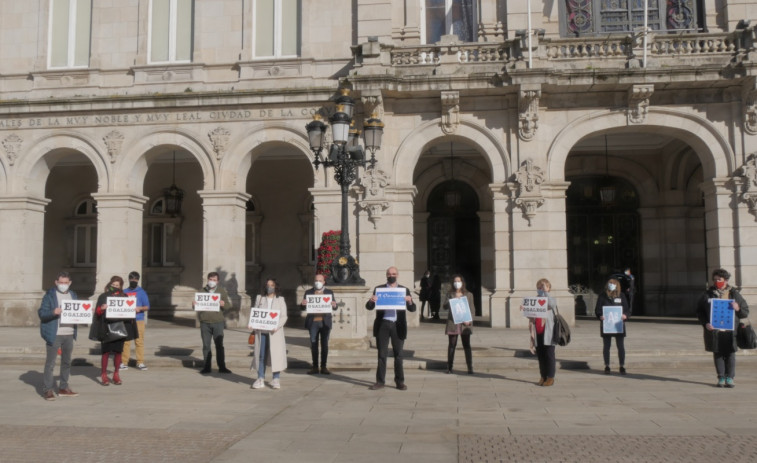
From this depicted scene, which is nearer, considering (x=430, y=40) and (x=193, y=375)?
(x=193, y=375)

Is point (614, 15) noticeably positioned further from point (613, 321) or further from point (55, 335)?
point (55, 335)

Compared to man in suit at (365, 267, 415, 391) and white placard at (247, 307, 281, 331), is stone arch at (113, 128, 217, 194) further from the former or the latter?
man in suit at (365, 267, 415, 391)

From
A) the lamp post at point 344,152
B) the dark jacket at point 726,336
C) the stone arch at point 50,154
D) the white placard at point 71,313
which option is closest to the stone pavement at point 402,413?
the dark jacket at point 726,336

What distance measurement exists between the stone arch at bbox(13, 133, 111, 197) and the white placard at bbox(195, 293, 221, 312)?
1033 centimetres

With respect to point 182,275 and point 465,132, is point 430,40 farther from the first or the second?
point 182,275

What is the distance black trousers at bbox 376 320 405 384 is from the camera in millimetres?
10539

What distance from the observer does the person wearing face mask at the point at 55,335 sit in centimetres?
980

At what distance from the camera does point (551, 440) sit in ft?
23.6

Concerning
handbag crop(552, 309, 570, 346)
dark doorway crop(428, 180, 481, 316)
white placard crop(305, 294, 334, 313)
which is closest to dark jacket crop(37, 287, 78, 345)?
white placard crop(305, 294, 334, 313)

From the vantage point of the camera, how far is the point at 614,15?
20891 millimetres

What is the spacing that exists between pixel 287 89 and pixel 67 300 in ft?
37.4

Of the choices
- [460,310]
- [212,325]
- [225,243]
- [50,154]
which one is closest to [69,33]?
[50,154]

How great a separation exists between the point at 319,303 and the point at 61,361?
4187 mm

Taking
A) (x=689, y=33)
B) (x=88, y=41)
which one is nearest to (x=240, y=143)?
(x=88, y=41)
